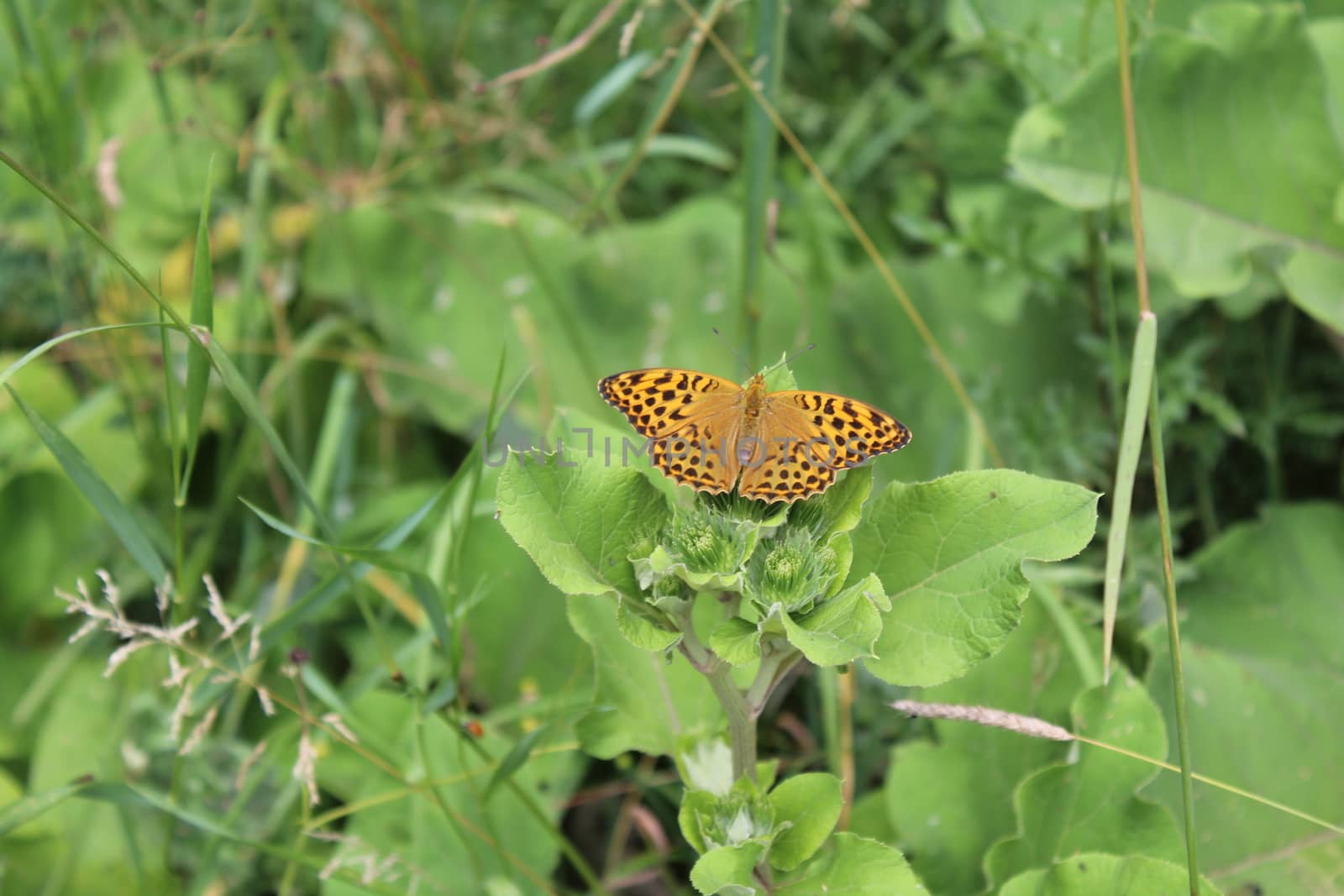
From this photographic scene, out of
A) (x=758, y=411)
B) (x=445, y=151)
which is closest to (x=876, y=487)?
(x=758, y=411)

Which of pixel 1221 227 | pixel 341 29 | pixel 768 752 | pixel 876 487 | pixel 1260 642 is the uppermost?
pixel 341 29

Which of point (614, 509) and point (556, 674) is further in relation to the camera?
point (556, 674)

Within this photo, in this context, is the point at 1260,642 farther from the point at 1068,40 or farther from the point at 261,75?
the point at 261,75

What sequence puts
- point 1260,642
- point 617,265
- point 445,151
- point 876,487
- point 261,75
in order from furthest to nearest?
point 261,75 < point 445,151 < point 617,265 < point 876,487 < point 1260,642

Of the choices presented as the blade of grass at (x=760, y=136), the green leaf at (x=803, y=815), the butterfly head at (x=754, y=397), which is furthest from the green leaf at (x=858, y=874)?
the blade of grass at (x=760, y=136)

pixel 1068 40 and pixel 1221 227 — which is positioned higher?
pixel 1068 40

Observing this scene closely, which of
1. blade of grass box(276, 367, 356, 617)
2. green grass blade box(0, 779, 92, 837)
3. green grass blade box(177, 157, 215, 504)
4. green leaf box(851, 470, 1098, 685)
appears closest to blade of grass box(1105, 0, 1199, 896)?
green leaf box(851, 470, 1098, 685)
